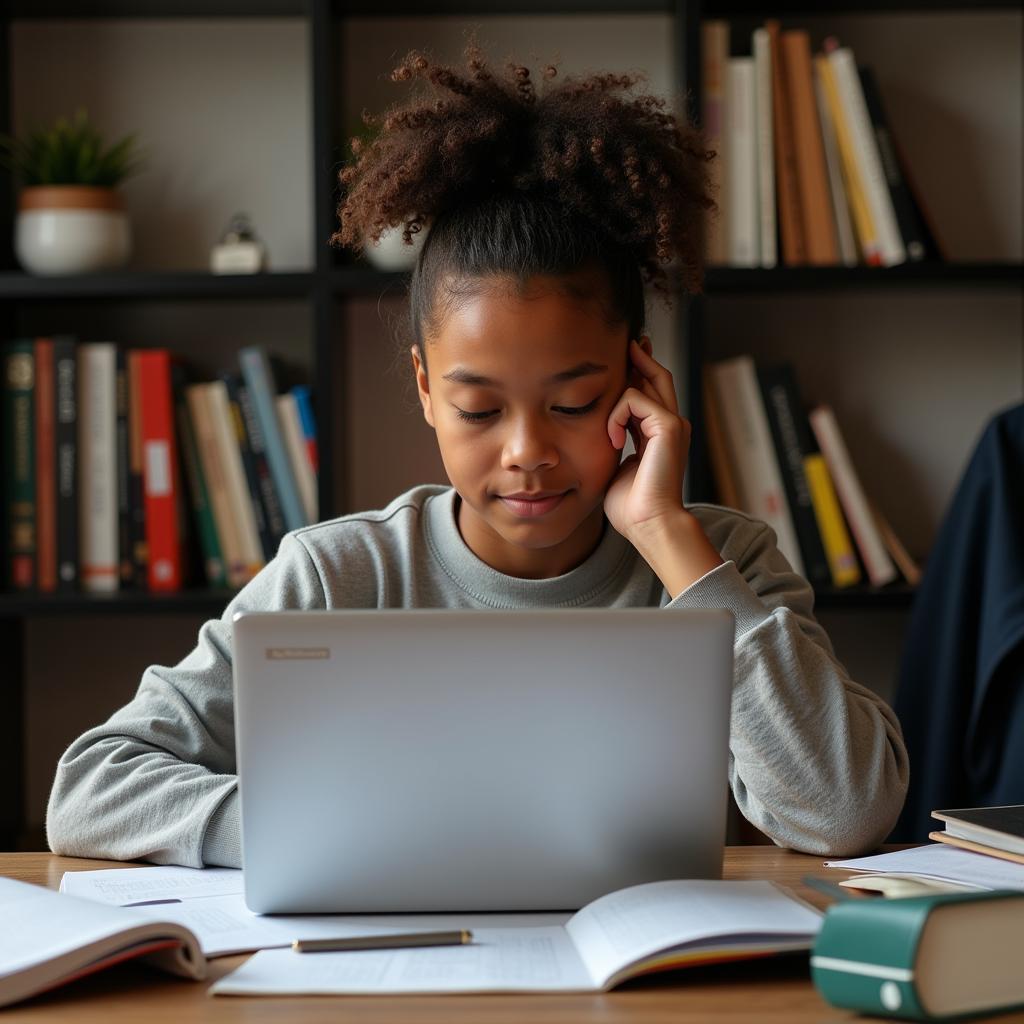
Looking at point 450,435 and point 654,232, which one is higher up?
point 654,232

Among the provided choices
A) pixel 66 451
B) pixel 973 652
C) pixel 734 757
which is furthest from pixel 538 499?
pixel 66 451

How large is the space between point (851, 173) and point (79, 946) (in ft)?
5.44

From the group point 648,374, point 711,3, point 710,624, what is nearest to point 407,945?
point 710,624

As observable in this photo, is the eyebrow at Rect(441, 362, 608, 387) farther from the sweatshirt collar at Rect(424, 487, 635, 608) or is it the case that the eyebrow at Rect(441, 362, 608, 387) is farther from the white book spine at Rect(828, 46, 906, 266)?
the white book spine at Rect(828, 46, 906, 266)

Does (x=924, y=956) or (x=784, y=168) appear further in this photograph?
(x=784, y=168)

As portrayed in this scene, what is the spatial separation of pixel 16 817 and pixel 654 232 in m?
1.50

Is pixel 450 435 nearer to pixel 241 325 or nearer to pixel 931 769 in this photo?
pixel 931 769

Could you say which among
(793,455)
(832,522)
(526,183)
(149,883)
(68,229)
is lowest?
(149,883)

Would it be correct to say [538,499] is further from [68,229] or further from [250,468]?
[68,229]

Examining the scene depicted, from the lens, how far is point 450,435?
1.27 metres

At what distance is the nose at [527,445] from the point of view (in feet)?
3.98

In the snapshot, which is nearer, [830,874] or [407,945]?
[407,945]

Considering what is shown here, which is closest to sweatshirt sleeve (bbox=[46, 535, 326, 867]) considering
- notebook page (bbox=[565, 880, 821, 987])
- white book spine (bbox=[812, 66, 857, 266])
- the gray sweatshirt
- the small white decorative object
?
the gray sweatshirt

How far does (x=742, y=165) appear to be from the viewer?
198 centimetres
